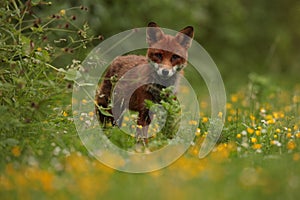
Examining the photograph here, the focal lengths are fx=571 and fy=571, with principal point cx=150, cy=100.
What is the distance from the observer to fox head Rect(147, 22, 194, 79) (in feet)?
20.6

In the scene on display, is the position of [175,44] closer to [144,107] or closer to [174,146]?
[144,107]

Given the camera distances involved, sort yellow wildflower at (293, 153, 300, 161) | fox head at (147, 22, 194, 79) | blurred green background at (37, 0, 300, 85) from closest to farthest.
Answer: yellow wildflower at (293, 153, 300, 161) → fox head at (147, 22, 194, 79) → blurred green background at (37, 0, 300, 85)

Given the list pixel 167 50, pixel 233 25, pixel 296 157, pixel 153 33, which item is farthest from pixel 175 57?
pixel 233 25

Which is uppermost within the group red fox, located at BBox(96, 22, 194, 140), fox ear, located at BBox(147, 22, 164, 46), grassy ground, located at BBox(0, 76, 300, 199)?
fox ear, located at BBox(147, 22, 164, 46)

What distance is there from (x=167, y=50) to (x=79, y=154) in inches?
82.1

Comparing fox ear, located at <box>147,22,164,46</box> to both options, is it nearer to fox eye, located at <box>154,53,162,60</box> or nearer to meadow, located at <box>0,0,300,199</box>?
fox eye, located at <box>154,53,162,60</box>

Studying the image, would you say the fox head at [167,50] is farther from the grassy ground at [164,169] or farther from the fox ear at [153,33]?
the grassy ground at [164,169]

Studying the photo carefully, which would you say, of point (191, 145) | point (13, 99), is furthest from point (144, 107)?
Result: point (13, 99)

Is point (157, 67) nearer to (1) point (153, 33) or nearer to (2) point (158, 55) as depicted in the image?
(2) point (158, 55)

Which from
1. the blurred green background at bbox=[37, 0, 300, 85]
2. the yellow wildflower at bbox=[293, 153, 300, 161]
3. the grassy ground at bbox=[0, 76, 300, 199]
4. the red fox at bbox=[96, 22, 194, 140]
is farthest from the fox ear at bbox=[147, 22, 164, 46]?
the blurred green background at bbox=[37, 0, 300, 85]

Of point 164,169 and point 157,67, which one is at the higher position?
point 157,67

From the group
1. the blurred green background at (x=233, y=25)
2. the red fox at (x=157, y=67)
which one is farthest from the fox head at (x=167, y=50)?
the blurred green background at (x=233, y=25)

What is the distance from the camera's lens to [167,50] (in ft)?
20.7

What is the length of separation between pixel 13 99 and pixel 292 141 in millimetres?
2560
